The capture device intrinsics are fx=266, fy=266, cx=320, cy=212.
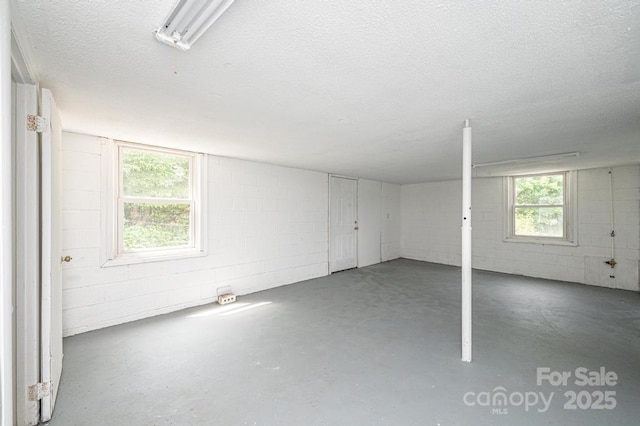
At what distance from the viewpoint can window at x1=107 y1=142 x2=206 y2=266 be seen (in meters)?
3.25

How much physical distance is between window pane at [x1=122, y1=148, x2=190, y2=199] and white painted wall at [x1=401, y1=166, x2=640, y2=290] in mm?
5986

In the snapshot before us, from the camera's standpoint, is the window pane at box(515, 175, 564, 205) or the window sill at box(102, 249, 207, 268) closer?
the window sill at box(102, 249, 207, 268)

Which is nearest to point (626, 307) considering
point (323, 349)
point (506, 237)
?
point (506, 237)

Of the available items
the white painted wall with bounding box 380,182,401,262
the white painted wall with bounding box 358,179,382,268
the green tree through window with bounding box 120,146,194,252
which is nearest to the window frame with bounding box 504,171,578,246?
the white painted wall with bounding box 380,182,401,262

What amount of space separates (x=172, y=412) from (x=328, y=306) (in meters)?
2.31

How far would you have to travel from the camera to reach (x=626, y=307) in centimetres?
381

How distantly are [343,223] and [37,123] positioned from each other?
5078 millimetres

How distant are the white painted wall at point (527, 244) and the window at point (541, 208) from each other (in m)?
0.16

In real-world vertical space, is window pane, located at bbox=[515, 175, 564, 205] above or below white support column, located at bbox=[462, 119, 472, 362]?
above

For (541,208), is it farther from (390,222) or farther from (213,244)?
(213,244)

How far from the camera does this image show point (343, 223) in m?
6.13

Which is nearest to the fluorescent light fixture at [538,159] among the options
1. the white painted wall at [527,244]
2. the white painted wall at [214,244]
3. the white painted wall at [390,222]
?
the white painted wall at [527,244]

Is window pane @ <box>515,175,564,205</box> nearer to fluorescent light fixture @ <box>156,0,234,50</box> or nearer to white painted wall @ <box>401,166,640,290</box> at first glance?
white painted wall @ <box>401,166,640,290</box>

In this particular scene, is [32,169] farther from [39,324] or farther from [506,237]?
[506,237]
